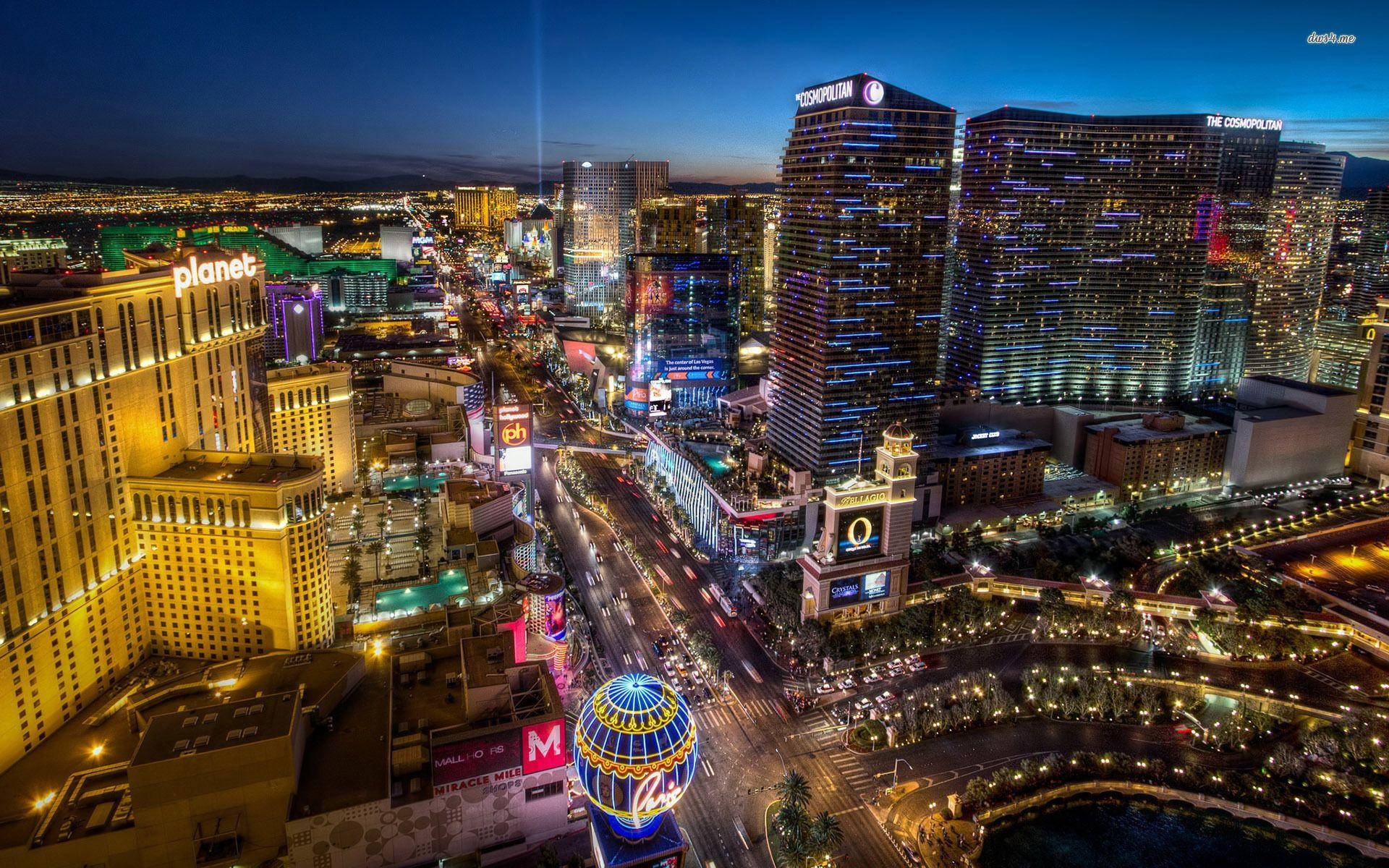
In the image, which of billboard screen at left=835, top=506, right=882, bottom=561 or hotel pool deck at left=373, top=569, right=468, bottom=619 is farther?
billboard screen at left=835, top=506, right=882, bottom=561

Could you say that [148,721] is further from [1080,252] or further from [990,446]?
[1080,252]

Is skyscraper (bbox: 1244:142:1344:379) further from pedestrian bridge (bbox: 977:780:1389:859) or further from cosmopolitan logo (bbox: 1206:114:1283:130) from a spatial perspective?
pedestrian bridge (bbox: 977:780:1389:859)

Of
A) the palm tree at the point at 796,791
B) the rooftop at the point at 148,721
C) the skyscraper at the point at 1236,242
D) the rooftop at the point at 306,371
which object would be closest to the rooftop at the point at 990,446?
the palm tree at the point at 796,791

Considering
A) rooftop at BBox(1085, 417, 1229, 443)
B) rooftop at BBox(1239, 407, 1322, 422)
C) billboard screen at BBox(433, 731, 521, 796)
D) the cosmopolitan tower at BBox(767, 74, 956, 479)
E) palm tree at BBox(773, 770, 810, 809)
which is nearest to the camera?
billboard screen at BBox(433, 731, 521, 796)

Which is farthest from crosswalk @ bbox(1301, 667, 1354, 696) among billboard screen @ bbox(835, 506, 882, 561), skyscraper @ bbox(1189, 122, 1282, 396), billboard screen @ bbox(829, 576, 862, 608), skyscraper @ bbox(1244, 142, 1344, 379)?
skyscraper @ bbox(1244, 142, 1344, 379)

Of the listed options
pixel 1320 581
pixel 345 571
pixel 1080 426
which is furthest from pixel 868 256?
pixel 345 571

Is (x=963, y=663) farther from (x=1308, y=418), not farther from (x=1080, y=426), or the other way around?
(x=1308, y=418)

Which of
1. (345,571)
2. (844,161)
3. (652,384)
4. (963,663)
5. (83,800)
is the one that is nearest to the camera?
(83,800)
